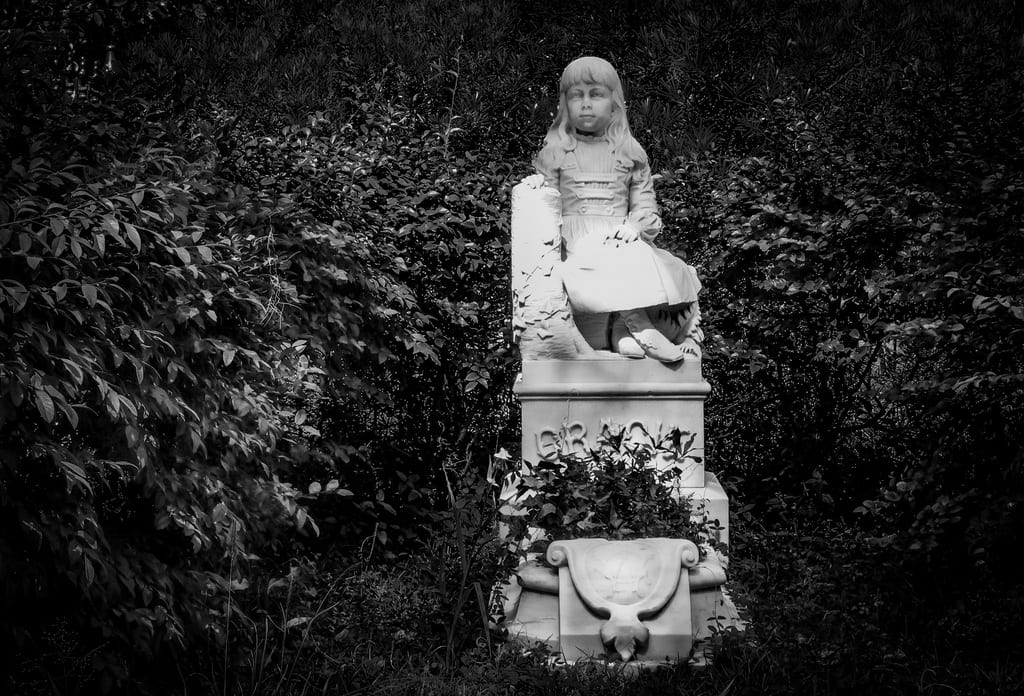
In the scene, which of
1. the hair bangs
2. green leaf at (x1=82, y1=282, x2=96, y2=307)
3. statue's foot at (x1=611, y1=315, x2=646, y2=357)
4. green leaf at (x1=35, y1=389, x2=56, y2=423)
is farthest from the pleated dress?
green leaf at (x1=35, y1=389, x2=56, y2=423)

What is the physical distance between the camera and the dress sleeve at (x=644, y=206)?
15.8 feet

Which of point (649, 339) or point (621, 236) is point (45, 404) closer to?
point (649, 339)

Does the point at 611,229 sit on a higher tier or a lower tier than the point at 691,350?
higher

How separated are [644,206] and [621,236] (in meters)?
0.35

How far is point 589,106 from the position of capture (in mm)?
4848

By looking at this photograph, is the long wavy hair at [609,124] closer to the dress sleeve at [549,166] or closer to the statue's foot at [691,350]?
the dress sleeve at [549,166]

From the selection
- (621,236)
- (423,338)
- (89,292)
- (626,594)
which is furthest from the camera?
(423,338)

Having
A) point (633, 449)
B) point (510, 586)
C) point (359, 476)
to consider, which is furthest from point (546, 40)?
point (510, 586)

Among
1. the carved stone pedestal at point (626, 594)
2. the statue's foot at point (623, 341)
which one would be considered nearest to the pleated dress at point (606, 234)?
the statue's foot at point (623, 341)

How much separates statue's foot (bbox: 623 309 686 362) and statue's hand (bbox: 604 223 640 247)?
1.03 ft

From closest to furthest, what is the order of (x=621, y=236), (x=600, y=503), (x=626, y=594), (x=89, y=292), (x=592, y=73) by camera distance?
(x=89, y=292) → (x=626, y=594) → (x=600, y=503) → (x=621, y=236) → (x=592, y=73)

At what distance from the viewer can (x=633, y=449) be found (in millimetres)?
4207

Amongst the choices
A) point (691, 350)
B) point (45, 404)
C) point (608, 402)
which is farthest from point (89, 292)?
point (691, 350)

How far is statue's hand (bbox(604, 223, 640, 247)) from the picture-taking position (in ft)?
15.1
